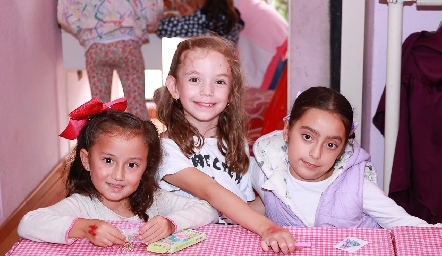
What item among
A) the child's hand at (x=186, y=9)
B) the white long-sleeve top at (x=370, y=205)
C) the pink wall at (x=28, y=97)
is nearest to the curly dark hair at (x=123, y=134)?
the white long-sleeve top at (x=370, y=205)

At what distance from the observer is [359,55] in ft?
8.04

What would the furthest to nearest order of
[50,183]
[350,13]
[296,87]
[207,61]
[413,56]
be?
[50,183], [296,87], [350,13], [413,56], [207,61]

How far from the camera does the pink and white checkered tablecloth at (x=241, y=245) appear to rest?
132 cm

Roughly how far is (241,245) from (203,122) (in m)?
0.62

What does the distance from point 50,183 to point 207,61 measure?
1855mm

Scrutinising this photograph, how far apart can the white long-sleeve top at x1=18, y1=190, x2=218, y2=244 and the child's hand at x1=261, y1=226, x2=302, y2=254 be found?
0.21m

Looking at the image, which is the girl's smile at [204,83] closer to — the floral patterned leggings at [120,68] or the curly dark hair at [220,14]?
the floral patterned leggings at [120,68]

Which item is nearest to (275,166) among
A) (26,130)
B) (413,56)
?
(413,56)

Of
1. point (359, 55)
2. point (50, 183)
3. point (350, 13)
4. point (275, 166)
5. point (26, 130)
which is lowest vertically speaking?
point (50, 183)

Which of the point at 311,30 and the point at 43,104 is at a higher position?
the point at 311,30

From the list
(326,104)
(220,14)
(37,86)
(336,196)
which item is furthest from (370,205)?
(220,14)

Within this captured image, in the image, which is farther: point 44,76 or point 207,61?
point 44,76

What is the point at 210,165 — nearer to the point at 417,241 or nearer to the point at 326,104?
the point at 326,104

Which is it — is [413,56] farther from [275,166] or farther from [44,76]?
[44,76]
